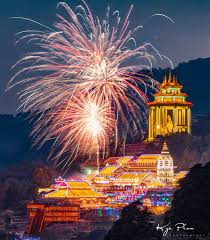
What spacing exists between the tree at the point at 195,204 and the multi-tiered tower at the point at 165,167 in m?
75.7

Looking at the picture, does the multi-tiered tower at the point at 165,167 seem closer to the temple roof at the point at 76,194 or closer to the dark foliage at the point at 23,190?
the temple roof at the point at 76,194

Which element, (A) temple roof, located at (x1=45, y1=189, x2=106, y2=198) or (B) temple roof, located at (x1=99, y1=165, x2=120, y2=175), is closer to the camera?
(A) temple roof, located at (x1=45, y1=189, x2=106, y2=198)

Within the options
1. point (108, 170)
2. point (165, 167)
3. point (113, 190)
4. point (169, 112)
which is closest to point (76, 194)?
point (113, 190)

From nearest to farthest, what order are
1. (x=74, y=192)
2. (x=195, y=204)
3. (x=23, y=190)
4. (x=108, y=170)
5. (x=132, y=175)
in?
(x=195, y=204) < (x=74, y=192) < (x=132, y=175) < (x=108, y=170) < (x=23, y=190)

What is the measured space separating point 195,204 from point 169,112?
110 meters

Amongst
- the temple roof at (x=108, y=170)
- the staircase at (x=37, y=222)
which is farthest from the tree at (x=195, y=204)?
the temple roof at (x=108, y=170)

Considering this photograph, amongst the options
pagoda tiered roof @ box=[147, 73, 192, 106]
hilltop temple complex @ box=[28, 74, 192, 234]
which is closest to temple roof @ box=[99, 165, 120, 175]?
hilltop temple complex @ box=[28, 74, 192, 234]

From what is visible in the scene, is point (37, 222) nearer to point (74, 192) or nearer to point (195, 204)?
point (74, 192)

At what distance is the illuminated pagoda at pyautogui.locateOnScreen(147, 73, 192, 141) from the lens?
186250 mm

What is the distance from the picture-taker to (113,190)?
161m

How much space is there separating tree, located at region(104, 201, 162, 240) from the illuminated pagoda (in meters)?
107

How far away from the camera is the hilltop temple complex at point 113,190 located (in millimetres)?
150625

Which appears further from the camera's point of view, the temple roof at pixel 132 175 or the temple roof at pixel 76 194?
the temple roof at pixel 132 175

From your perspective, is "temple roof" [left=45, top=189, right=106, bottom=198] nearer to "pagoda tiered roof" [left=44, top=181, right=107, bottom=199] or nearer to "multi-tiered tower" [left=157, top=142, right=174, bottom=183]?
"pagoda tiered roof" [left=44, top=181, right=107, bottom=199]
